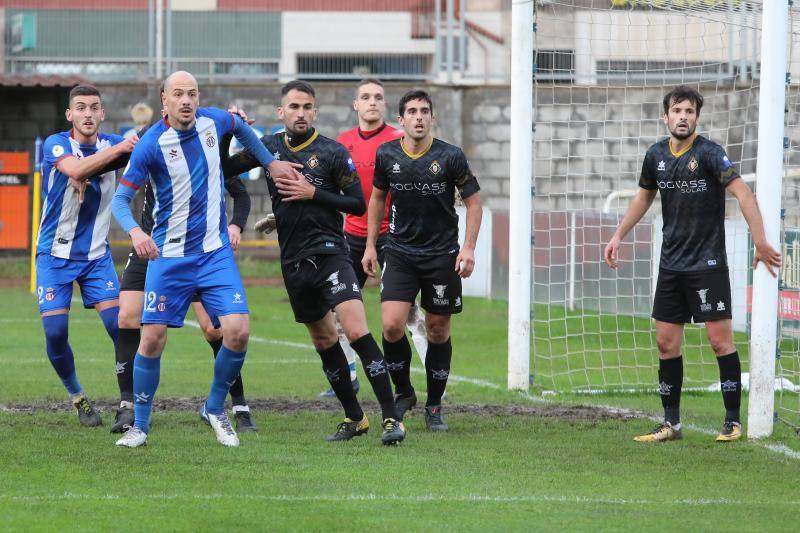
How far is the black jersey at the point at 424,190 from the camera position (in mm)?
8695

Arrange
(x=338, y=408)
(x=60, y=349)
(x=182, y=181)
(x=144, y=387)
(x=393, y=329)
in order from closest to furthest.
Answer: (x=182, y=181) < (x=144, y=387) < (x=393, y=329) < (x=60, y=349) < (x=338, y=408)

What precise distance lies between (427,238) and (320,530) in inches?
131

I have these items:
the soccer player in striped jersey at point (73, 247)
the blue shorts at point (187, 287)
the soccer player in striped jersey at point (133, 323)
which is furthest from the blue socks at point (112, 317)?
the blue shorts at point (187, 287)

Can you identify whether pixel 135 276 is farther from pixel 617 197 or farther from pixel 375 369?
pixel 617 197

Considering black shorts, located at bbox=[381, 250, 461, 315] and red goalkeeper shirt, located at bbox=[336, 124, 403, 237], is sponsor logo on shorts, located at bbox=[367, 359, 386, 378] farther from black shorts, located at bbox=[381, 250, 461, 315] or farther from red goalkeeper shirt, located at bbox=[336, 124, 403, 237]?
red goalkeeper shirt, located at bbox=[336, 124, 403, 237]

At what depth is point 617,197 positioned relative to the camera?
1869 centimetres

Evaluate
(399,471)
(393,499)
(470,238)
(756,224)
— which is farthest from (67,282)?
(756,224)

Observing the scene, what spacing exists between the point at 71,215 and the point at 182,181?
1.67 m

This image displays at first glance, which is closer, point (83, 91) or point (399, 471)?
point (399, 471)

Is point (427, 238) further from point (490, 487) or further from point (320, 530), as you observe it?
point (320, 530)

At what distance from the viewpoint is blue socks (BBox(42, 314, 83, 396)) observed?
911 cm

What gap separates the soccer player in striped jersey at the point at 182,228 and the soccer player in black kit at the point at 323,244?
350 millimetres

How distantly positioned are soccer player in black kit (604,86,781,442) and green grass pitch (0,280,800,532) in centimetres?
39

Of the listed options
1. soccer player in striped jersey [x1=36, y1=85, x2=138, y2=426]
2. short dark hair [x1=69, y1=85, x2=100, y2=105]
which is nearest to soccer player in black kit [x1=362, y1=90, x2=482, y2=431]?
soccer player in striped jersey [x1=36, y1=85, x2=138, y2=426]
